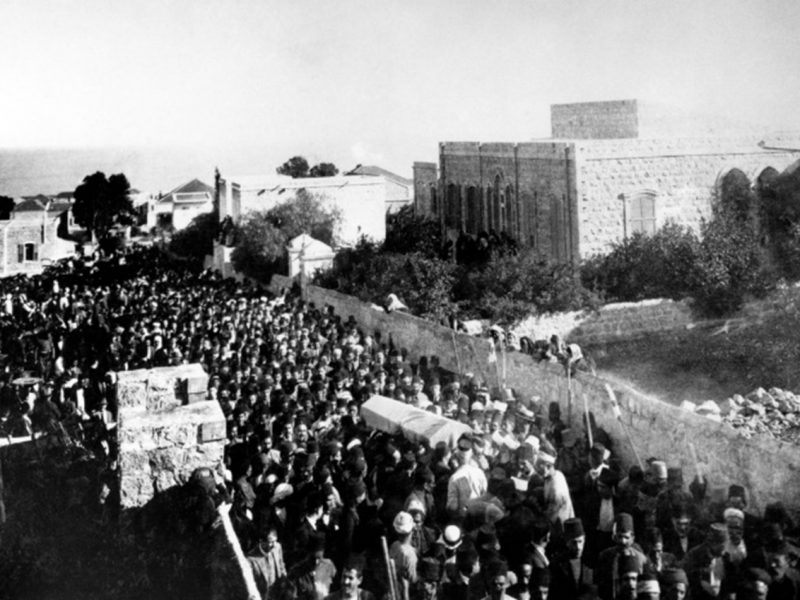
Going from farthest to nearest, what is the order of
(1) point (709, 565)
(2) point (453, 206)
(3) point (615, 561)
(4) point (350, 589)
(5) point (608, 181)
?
(2) point (453, 206) → (5) point (608, 181) → (3) point (615, 561) → (1) point (709, 565) → (4) point (350, 589)

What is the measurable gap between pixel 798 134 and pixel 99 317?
66.9 ft

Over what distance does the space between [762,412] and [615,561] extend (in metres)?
7.98

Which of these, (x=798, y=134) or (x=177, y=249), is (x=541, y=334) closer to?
(x=798, y=134)

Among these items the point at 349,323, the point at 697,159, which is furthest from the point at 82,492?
the point at 697,159

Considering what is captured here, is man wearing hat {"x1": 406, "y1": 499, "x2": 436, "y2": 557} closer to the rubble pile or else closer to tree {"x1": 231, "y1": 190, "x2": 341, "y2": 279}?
the rubble pile

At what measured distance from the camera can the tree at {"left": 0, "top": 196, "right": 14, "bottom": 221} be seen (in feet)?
185

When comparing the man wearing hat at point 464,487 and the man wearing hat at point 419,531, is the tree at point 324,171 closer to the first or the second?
the man wearing hat at point 464,487

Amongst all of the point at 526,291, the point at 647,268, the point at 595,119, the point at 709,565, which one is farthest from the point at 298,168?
the point at 709,565

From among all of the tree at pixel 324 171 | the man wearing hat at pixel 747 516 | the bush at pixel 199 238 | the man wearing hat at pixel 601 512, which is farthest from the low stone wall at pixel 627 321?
the tree at pixel 324 171

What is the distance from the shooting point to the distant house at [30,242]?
168 ft

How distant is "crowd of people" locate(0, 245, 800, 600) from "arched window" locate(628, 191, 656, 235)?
9.61 m

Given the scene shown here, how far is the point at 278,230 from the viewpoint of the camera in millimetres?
34094

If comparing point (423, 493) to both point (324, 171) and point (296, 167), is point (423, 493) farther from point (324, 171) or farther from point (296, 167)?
point (296, 167)

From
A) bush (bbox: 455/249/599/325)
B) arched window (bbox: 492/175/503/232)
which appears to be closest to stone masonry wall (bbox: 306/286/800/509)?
bush (bbox: 455/249/599/325)
